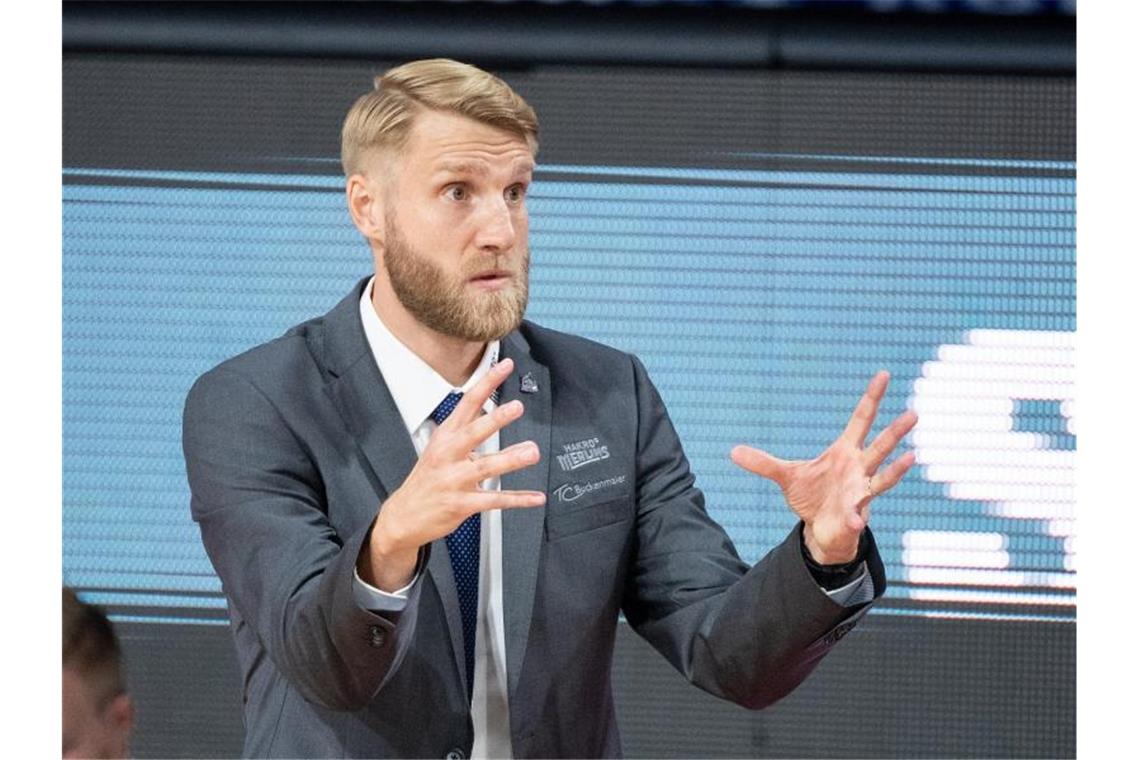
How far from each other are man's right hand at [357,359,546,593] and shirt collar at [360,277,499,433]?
37 cm

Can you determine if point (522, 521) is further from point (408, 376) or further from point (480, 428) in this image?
point (480, 428)

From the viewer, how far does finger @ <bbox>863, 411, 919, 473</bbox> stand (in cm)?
170

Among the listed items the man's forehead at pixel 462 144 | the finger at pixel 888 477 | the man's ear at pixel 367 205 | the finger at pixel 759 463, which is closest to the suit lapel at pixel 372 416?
the man's ear at pixel 367 205

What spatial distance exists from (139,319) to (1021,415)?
5.34 feet

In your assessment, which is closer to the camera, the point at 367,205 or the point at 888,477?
the point at 888,477

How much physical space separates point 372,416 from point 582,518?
288 millimetres

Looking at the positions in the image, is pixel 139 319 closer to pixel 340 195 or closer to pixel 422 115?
pixel 340 195

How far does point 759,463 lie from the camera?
67.7 inches

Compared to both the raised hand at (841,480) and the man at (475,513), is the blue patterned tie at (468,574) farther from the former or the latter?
the raised hand at (841,480)

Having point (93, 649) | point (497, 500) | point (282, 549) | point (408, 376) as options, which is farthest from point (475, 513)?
point (93, 649)

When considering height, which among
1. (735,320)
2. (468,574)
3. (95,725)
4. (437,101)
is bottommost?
(95,725)

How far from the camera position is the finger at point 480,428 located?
162cm

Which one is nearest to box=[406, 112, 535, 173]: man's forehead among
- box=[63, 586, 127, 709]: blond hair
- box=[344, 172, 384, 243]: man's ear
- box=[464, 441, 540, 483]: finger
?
box=[344, 172, 384, 243]: man's ear

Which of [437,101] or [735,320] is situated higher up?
[437,101]
